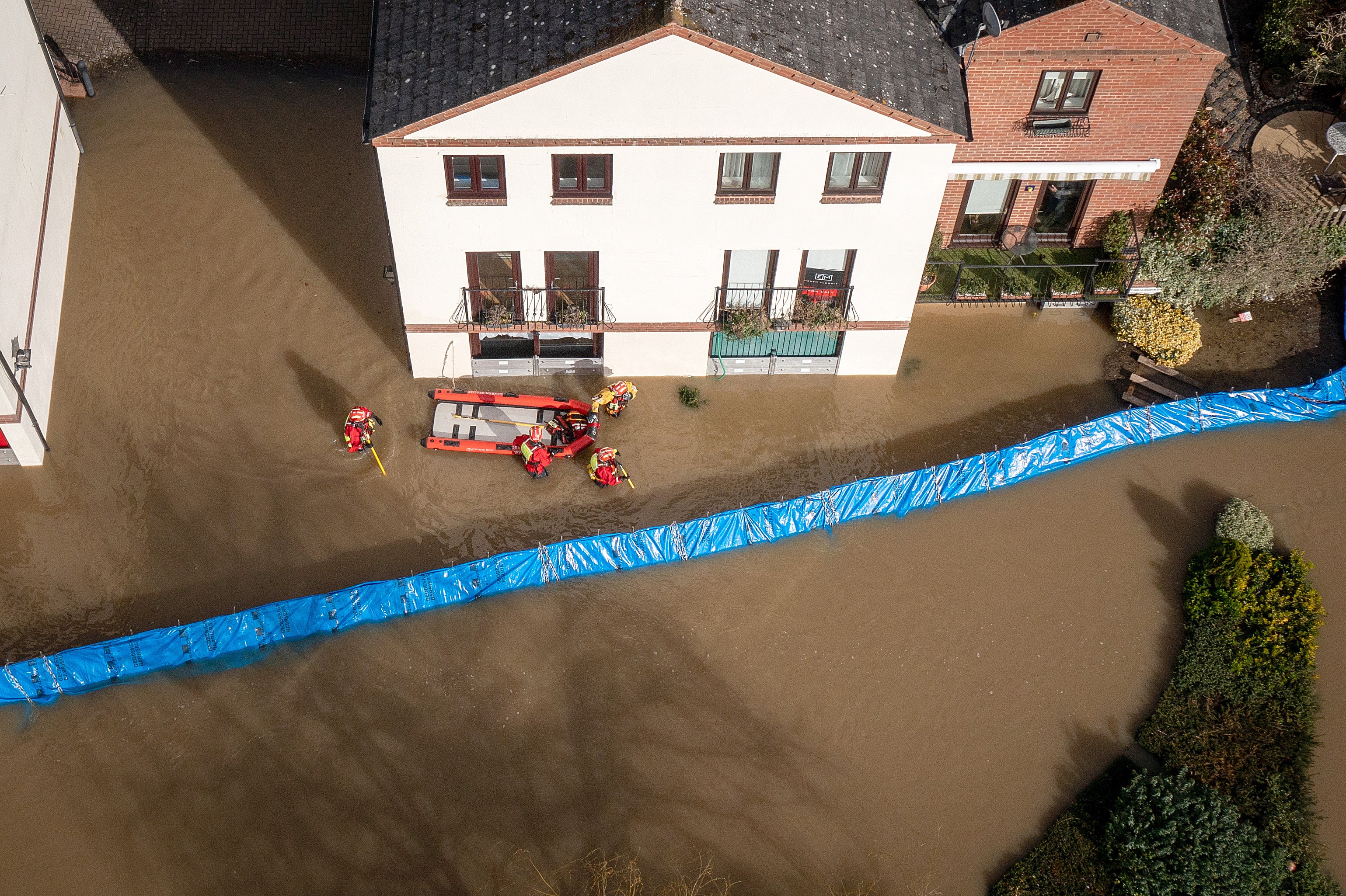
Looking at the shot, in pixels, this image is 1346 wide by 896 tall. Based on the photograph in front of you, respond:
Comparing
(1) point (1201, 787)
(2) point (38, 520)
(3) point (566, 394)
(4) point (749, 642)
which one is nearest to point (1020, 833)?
(1) point (1201, 787)

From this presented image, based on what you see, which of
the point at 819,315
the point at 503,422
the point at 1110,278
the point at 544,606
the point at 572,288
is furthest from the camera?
the point at 1110,278

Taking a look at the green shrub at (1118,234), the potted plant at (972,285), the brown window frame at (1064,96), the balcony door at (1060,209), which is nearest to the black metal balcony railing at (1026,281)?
the potted plant at (972,285)

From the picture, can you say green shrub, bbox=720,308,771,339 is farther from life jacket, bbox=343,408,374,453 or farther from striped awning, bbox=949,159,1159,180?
life jacket, bbox=343,408,374,453

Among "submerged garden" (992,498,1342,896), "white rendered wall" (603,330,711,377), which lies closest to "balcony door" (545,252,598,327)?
"white rendered wall" (603,330,711,377)

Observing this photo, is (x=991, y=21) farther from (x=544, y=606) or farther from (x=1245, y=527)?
(x=544, y=606)

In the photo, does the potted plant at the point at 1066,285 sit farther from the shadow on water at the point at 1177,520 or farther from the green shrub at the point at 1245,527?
the green shrub at the point at 1245,527

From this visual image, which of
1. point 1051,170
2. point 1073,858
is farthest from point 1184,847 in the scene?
point 1051,170
